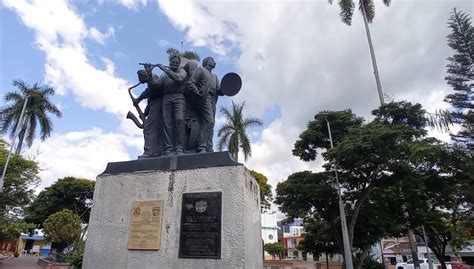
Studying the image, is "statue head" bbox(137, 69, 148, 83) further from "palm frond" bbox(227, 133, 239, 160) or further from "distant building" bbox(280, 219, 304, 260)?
"distant building" bbox(280, 219, 304, 260)

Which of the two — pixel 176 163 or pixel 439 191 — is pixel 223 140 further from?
pixel 176 163

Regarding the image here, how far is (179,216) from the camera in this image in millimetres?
4203

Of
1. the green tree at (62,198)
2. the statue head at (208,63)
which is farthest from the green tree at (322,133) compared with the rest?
the green tree at (62,198)

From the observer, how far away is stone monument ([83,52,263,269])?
13.0ft

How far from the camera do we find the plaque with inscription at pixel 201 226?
394cm

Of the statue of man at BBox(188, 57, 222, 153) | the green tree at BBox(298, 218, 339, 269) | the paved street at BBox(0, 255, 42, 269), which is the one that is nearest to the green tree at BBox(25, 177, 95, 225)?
the paved street at BBox(0, 255, 42, 269)

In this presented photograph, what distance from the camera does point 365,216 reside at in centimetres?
1731

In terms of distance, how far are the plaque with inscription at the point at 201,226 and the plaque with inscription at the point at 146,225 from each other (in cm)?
35

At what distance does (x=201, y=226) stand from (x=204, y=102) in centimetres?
201

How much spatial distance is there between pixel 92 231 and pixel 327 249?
19.0 m

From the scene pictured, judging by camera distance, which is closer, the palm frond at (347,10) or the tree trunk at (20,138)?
the palm frond at (347,10)

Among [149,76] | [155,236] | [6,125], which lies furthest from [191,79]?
[6,125]

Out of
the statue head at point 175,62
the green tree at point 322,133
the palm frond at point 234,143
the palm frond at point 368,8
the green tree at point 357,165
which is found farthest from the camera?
the palm frond at point 234,143

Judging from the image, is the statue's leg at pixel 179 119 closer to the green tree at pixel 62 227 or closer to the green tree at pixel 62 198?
the green tree at pixel 62 227
